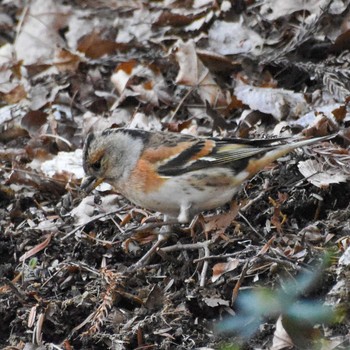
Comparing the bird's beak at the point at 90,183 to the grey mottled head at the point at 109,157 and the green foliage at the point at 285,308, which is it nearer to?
the grey mottled head at the point at 109,157

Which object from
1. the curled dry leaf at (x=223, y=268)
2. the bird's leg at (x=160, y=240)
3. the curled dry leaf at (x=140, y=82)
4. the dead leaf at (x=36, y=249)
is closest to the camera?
the curled dry leaf at (x=223, y=268)

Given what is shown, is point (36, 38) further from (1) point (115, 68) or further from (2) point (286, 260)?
(2) point (286, 260)

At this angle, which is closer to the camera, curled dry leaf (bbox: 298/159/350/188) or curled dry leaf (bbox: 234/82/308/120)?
curled dry leaf (bbox: 298/159/350/188)

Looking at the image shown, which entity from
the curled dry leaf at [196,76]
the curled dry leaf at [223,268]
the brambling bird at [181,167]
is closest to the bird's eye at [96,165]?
the brambling bird at [181,167]

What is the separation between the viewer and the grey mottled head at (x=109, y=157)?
16.4 feet

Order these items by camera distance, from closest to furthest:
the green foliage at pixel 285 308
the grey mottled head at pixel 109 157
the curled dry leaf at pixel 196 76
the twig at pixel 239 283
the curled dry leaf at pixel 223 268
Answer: the green foliage at pixel 285 308
the twig at pixel 239 283
the curled dry leaf at pixel 223 268
the grey mottled head at pixel 109 157
the curled dry leaf at pixel 196 76

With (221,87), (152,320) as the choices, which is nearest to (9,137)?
(221,87)

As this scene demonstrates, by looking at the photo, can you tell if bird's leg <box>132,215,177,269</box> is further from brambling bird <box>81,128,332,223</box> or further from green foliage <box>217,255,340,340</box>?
green foliage <box>217,255,340,340</box>

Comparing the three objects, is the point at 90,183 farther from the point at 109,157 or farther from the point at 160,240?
the point at 160,240

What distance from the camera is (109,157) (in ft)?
16.5

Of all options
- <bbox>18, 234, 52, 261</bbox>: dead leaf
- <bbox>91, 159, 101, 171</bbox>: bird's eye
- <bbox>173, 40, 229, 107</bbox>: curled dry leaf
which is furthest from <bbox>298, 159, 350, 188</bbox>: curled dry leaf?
<bbox>18, 234, 52, 261</bbox>: dead leaf

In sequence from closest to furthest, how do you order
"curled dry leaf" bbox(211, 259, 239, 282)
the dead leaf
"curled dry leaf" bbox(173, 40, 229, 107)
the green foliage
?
the green foliage → "curled dry leaf" bbox(211, 259, 239, 282) → the dead leaf → "curled dry leaf" bbox(173, 40, 229, 107)

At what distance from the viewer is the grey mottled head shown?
5.01 metres

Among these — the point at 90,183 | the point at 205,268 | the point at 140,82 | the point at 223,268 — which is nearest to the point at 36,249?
the point at 90,183
